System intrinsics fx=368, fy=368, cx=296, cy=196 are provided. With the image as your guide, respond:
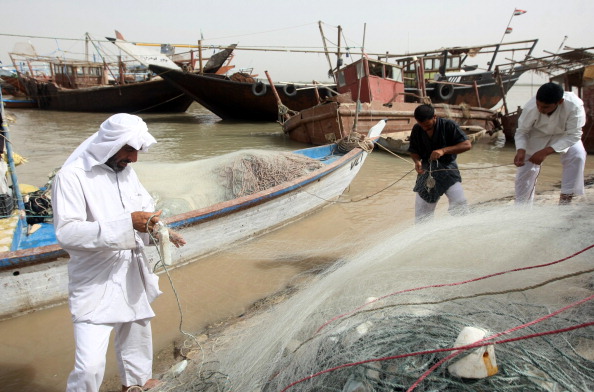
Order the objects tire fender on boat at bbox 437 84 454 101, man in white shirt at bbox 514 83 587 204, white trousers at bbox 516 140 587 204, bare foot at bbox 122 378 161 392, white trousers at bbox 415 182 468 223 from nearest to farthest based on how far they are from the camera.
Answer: bare foot at bbox 122 378 161 392
man in white shirt at bbox 514 83 587 204
white trousers at bbox 415 182 468 223
white trousers at bbox 516 140 587 204
tire fender on boat at bbox 437 84 454 101

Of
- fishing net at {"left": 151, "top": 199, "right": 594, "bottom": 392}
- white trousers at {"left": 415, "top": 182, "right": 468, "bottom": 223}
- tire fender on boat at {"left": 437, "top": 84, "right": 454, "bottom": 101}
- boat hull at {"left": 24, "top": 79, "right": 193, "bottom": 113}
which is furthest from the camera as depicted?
boat hull at {"left": 24, "top": 79, "right": 193, "bottom": 113}

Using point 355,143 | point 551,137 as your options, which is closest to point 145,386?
point 551,137

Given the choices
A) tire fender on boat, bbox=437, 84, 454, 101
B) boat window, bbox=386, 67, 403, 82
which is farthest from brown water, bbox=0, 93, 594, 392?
tire fender on boat, bbox=437, 84, 454, 101

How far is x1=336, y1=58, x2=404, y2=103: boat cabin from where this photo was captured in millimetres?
11438

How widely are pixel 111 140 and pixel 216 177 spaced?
3.28 meters

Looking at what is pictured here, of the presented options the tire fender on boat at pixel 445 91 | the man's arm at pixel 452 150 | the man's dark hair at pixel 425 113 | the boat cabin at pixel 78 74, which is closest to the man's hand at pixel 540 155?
the man's arm at pixel 452 150

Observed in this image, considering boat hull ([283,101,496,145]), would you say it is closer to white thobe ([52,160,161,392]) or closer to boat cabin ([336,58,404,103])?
boat cabin ([336,58,404,103])

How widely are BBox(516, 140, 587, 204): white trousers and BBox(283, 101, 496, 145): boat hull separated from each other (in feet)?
19.6

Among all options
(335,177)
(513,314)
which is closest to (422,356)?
(513,314)

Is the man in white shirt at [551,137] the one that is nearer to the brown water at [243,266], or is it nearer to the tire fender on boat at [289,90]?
the brown water at [243,266]

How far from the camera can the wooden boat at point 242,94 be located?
1755cm

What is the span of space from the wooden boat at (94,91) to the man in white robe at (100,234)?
62.8ft

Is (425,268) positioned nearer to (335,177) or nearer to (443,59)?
(335,177)

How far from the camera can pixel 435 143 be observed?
11.4 feet
